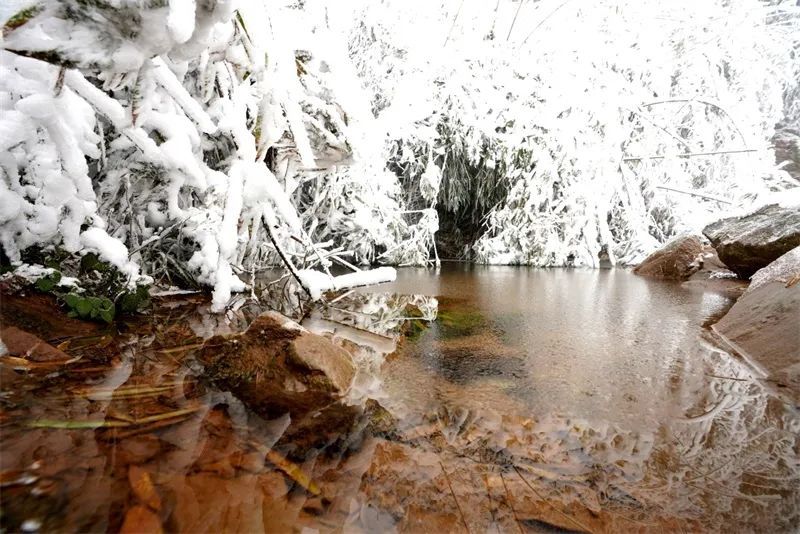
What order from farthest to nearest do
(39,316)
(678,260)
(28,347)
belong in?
(678,260), (39,316), (28,347)

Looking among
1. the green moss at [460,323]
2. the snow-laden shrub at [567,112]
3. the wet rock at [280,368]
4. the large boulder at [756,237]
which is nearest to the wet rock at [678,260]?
the large boulder at [756,237]

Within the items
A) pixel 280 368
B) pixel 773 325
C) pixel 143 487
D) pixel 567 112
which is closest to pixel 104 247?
pixel 280 368

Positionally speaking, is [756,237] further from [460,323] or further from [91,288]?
[91,288]

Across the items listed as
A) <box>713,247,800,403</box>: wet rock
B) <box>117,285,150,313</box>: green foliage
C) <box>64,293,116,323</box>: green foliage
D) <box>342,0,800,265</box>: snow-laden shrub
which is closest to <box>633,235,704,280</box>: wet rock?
<box>342,0,800,265</box>: snow-laden shrub

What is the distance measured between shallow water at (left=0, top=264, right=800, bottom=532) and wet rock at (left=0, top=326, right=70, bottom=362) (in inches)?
2.6

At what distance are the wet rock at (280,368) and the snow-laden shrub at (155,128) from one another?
484mm

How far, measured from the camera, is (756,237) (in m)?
3.74

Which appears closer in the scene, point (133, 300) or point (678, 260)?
point (133, 300)

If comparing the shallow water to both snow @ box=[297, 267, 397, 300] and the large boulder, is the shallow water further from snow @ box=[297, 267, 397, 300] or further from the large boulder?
the large boulder

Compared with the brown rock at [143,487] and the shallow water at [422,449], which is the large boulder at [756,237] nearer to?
the shallow water at [422,449]

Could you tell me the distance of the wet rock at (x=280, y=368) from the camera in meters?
1.06

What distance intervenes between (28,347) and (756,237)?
4997mm

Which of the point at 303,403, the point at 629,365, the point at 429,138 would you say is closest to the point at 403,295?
the point at 629,365

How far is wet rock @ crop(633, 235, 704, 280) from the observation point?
4613mm
